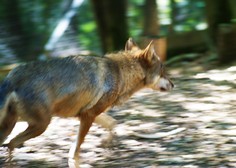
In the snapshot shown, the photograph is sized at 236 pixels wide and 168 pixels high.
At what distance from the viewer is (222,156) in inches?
233

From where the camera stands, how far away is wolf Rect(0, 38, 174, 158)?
216 inches

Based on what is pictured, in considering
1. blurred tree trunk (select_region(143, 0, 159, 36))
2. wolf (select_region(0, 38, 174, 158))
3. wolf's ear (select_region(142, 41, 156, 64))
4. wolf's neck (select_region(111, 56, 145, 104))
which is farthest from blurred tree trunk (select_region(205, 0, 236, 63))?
wolf's neck (select_region(111, 56, 145, 104))

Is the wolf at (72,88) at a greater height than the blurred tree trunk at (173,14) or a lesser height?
greater

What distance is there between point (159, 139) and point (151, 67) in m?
0.99

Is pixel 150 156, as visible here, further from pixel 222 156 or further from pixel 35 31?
pixel 35 31

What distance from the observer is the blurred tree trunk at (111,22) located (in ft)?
Result: 38.4

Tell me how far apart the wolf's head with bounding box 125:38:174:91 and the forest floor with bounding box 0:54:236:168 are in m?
0.58

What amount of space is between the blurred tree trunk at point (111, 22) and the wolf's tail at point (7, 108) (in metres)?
6.37

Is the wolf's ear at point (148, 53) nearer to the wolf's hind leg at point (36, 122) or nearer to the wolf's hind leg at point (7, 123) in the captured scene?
the wolf's hind leg at point (36, 122)

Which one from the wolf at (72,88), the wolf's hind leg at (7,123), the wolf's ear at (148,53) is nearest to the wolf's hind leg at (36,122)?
the wolf at (72,88)

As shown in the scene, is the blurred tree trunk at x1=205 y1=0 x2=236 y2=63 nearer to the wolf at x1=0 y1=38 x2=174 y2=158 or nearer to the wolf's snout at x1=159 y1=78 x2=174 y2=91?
the wolf's snout at x1=159 y1=78 x2=174 y2=91

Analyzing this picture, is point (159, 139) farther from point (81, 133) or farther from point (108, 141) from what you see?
point (81, 133)

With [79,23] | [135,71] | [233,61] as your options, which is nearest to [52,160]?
[135,71]

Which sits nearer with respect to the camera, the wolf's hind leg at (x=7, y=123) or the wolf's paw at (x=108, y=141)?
the wolf's hind leg at (x=7, y=123)
